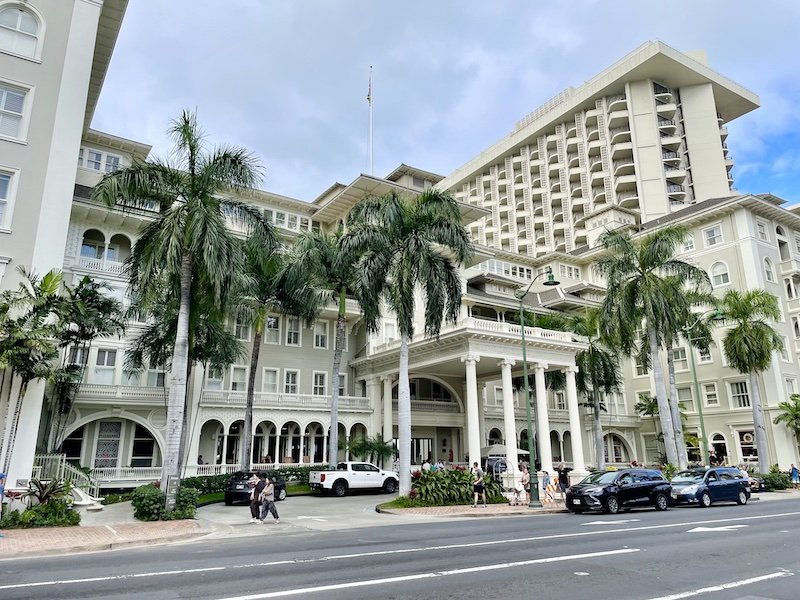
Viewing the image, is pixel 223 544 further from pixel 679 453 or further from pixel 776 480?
pixel 776 480

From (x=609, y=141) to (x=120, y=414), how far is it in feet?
230

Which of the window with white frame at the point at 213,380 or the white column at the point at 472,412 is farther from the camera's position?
the window with white frame at the point at 213,380

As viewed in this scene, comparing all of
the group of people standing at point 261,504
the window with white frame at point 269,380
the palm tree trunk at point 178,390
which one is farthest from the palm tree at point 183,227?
the window with white frame at point 269,380

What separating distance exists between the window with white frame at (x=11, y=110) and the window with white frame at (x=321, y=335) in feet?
71.7

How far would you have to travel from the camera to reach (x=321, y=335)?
40.1 meters

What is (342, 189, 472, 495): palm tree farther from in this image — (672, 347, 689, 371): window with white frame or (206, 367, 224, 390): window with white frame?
(672, 347, 689, 371): window with white frame

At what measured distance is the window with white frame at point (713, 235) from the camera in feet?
160

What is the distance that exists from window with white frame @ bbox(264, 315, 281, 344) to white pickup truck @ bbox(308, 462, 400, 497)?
1046 cm

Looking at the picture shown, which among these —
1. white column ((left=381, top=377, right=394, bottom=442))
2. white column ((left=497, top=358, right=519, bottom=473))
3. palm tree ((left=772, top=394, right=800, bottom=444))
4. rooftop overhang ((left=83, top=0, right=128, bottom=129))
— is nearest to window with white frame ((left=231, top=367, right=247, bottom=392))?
white column ((left=381, top=377, right=394, bottom=442))

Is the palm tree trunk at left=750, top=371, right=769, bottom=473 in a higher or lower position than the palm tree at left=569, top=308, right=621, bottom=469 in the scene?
lower

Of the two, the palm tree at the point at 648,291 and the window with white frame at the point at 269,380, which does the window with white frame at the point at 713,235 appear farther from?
the window with white frame at the point at 269,380

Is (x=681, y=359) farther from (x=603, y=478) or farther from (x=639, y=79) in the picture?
(x=639, y=79)

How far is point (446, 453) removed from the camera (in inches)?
1694

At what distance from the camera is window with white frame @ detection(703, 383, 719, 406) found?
46.7m
